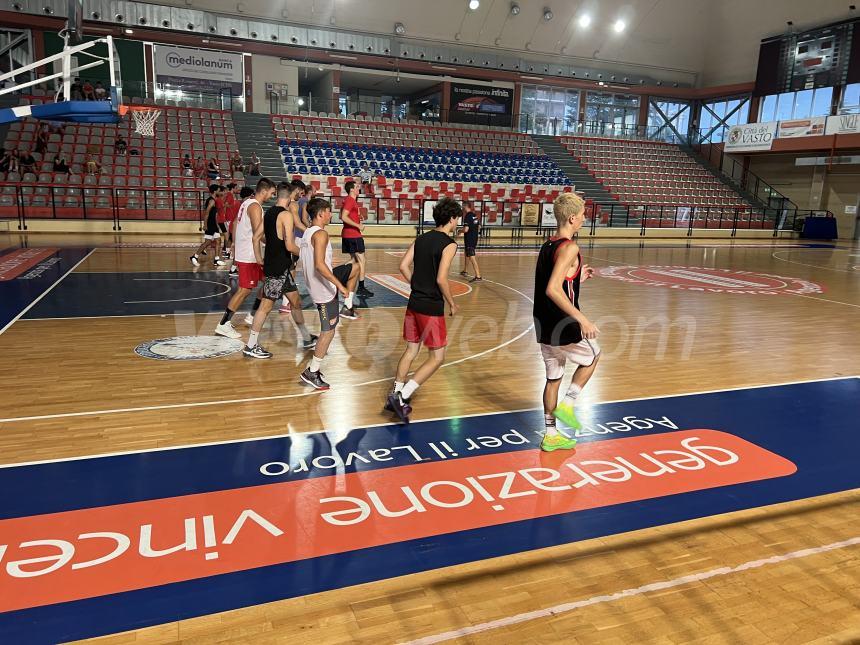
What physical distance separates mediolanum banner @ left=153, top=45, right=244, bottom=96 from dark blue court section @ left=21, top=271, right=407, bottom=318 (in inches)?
722

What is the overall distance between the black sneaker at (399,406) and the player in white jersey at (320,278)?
993mm

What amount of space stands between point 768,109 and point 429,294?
1340 inches

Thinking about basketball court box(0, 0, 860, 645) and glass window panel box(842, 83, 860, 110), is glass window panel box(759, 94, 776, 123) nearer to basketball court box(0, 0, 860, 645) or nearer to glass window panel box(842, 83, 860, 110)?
glass window panel box(842, 83, 860, 110)

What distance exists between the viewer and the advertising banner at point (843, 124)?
26.7 meters

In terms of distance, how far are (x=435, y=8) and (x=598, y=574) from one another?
3002 centimetres

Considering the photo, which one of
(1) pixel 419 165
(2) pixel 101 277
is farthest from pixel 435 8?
(2) pixel 101 277

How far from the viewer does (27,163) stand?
20.0 metres

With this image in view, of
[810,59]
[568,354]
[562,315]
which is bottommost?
[568,354]

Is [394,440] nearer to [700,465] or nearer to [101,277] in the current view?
[700,465]

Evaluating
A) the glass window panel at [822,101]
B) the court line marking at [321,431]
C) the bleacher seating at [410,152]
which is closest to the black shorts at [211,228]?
the court line marking at [321,431]

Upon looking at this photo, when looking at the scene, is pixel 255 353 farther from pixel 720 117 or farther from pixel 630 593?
pixel 720 117

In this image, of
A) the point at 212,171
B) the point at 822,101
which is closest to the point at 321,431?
the point at 212,171

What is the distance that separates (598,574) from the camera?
3154mm

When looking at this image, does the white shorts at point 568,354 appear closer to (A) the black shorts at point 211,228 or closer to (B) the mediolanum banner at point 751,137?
(A) the black shorts at point 211,228
